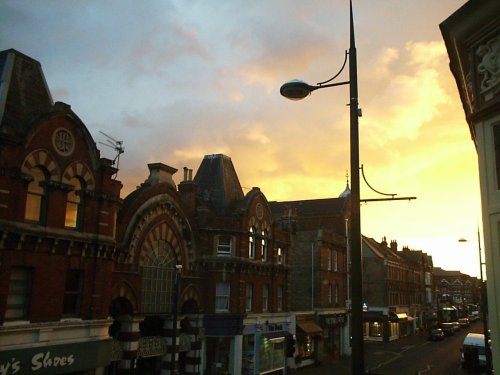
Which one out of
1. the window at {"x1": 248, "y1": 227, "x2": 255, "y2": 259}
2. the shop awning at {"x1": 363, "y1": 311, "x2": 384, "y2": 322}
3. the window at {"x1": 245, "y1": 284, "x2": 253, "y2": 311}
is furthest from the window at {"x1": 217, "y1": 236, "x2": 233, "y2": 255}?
the shop awning at {"x1": 363, "y1": 311, "x2": 384, "y2": 322}

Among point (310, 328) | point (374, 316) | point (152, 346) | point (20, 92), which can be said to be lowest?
point (152, 346)

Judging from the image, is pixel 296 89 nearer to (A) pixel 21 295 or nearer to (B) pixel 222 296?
(A) pixel 21 295

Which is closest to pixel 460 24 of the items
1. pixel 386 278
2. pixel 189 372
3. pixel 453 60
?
pixel 453 60

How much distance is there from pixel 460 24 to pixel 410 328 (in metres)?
75.2

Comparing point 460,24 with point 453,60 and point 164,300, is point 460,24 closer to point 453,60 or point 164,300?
point 453,60

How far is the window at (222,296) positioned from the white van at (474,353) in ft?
58.3

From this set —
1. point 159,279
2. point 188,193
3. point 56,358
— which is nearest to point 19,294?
point 56,358

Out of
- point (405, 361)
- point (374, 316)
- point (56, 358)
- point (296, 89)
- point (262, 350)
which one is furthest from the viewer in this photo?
point (374, 316)

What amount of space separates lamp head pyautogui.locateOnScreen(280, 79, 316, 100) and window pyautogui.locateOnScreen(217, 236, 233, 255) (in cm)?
2390

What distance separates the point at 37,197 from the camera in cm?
1969

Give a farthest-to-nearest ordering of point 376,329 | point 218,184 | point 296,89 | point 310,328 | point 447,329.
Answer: point 447,329
point 376,329
point 310,328
point 218,184
point 296,89

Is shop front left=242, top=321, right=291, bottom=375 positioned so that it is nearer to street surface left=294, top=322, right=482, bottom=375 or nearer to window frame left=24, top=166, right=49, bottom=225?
street surface left=294, top=322, right=482, bottom=375

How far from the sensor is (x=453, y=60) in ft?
30.2

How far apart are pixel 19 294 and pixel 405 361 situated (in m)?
35.7
